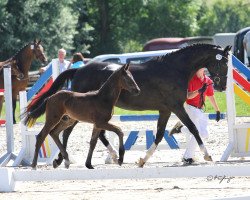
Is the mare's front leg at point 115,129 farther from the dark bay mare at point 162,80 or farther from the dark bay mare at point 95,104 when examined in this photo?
the dark bay mare at point 162,80

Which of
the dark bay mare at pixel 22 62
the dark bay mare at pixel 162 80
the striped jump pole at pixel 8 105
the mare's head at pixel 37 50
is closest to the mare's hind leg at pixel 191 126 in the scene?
the dark bay mare at pixel 162 80

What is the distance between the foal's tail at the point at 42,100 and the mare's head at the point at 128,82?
4.56 feet

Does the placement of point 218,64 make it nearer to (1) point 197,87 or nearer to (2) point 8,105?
(1) point 197,87

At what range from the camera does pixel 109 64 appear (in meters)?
14.1

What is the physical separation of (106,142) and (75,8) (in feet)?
120

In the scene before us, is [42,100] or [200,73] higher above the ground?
[200,73]

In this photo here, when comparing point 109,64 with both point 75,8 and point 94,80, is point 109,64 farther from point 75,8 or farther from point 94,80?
point 75,8

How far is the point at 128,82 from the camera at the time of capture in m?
12.5

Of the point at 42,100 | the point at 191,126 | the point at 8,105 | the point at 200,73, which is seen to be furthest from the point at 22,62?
the point at 191,126

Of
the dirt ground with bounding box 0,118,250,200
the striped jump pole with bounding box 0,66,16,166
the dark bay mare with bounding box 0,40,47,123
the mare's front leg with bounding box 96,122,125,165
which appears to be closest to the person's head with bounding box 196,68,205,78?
the dirt ground with bounding box 0,118,250,200

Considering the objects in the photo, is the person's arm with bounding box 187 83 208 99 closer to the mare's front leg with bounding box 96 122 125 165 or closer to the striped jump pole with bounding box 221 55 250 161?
the striped jump pole with bounding box 221 55 250 161

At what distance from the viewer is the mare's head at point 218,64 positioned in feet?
45.5

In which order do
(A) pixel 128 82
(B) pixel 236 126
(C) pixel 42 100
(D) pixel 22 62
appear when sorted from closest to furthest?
(A) pixel 128 82, (C) pixel 42 100, (B) pixel 236 126, (D) pixel 22 62

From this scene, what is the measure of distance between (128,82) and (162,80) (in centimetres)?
129
